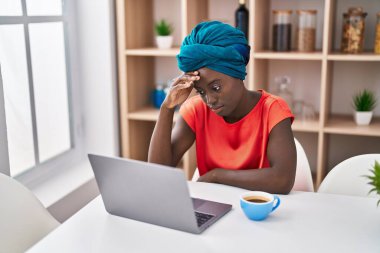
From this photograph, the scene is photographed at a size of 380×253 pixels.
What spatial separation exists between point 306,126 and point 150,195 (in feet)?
4.80

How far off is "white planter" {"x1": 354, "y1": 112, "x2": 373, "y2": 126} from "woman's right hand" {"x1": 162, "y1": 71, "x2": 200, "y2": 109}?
1.18 meters

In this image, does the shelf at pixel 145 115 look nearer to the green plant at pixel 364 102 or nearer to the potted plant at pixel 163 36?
the potted plant at pixel 163 36

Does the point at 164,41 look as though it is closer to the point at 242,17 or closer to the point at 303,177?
the point at 242,17

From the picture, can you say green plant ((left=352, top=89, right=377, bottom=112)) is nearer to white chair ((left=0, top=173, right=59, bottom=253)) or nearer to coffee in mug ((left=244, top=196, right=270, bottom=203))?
coffee in mug ((left=244, top=196, right=270, bottom=203))

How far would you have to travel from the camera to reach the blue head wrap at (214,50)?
1638 millimetres

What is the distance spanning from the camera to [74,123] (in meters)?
2.87

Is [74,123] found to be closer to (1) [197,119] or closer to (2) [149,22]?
(2) [149,22]

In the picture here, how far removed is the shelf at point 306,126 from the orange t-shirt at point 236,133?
30.2 inches

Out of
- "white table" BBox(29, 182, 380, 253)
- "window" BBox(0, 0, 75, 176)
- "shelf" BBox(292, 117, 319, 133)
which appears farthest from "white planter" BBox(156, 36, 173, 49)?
"white table" BBox(29, 182, 380, 253)

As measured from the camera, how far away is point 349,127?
2.56 m

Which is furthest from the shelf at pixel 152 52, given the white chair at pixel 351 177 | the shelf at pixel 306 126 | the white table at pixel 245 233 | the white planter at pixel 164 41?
the white table at pixel 245 233

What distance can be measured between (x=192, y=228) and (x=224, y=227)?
98 mm

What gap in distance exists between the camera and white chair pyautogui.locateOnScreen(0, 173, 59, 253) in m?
1.51

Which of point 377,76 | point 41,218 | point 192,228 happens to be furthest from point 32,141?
point 377,76
